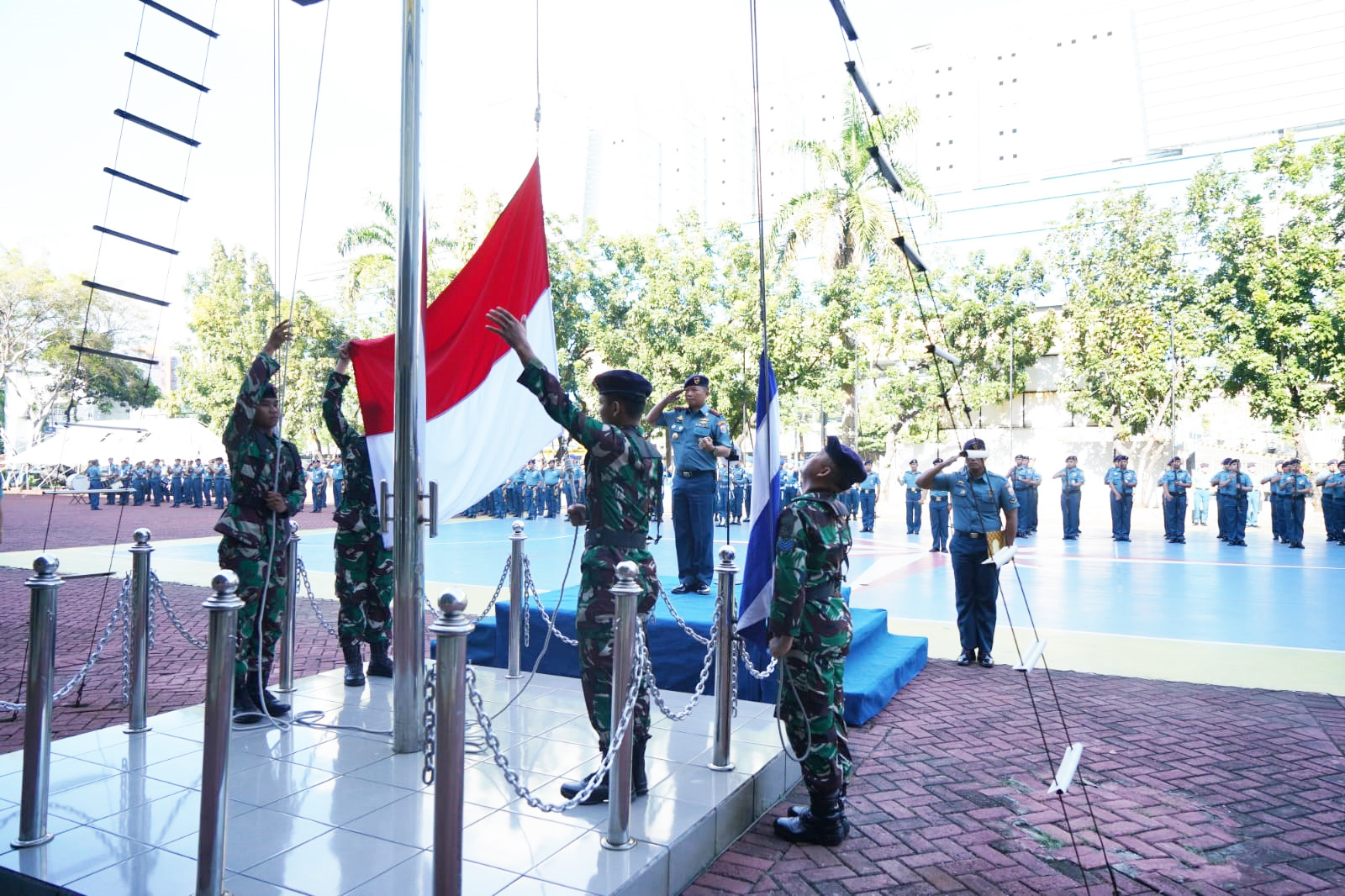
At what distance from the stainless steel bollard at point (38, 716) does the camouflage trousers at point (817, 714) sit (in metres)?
2.99

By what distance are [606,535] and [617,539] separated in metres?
0.05

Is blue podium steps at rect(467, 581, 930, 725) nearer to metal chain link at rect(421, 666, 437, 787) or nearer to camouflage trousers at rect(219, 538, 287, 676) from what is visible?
camouflage trousers at rect(219, 538, 287, 676)

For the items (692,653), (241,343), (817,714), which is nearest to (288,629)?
(692,653)

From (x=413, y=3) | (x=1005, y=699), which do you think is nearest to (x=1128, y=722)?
(x=1005, y=699)

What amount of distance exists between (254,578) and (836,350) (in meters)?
21.0

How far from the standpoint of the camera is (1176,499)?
16859mm

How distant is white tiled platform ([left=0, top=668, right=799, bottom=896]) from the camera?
3029mm

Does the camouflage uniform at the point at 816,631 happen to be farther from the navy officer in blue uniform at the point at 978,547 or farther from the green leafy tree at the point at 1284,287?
the green leafy tree at the point at 1284,287

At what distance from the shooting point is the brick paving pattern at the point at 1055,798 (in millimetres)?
3504

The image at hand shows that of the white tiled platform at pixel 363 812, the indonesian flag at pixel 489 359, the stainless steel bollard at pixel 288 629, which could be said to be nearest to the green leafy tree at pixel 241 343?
the stainless steel bollard at pixel 288 629

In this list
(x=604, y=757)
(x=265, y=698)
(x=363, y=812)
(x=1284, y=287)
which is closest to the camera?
(x=604, y=757)

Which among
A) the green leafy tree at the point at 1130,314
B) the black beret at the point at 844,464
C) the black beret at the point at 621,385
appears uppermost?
the green leafy tree at the point at 1130,314

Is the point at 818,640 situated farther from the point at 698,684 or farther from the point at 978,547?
the point at 978,547

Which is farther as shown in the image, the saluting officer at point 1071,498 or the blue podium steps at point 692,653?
the saluting officer at point 1071,498
